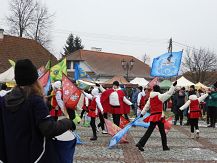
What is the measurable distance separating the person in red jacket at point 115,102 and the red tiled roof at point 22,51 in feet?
78.3

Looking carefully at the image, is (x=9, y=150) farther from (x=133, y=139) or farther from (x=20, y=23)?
(x=20, y=23)

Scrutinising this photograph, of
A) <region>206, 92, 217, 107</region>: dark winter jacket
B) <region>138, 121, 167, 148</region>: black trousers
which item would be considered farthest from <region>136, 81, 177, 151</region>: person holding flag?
<region>206, 92, 217, 107</region>: dark winter jacket

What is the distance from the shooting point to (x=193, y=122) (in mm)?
12406

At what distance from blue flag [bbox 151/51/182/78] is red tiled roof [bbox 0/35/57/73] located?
83.8 ft

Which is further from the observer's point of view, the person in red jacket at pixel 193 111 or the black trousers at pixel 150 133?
the person in red jacket at pixel 193 111

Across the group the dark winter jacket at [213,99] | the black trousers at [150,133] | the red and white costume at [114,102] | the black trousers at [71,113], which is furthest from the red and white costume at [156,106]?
the dark winter jacket at [213,99]

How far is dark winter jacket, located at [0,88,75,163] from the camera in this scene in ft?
11.4

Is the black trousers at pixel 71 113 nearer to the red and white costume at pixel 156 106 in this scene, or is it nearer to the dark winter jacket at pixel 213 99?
the red and white costume at pixel 156 106

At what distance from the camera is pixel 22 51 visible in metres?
37.4

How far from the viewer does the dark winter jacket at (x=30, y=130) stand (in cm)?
347

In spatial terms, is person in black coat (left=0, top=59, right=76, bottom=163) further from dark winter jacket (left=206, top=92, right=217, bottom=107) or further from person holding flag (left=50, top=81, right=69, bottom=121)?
dark winter jacket (left=206, top=92, right=217, bottom=107)

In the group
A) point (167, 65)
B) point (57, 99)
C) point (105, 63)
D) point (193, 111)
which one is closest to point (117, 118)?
point (57, 99)

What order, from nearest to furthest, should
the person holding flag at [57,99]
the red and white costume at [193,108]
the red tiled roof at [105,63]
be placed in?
the person holding flag at [57,99]
the red and white costume at [193,108]
the red tiled roof at [105,63]

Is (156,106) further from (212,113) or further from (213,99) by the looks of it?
(212,113)
